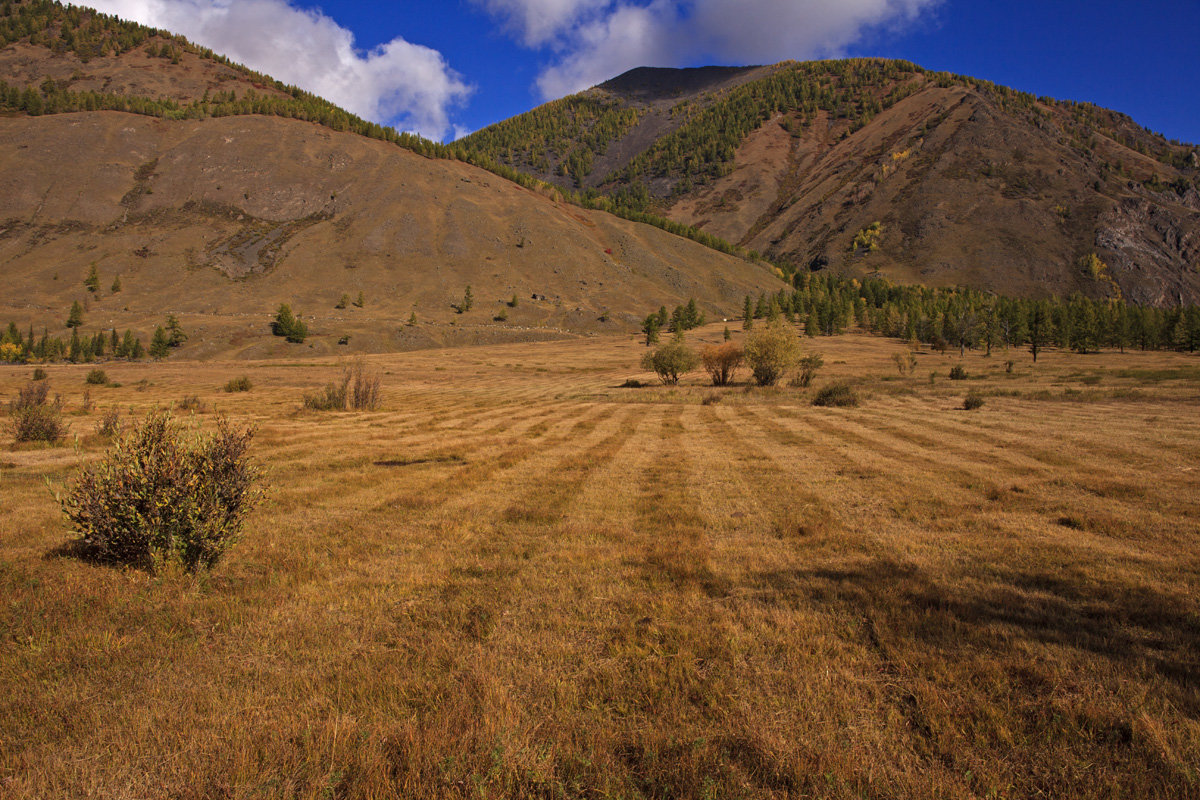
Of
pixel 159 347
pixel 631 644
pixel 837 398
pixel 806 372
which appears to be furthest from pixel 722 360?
pixel 159 347

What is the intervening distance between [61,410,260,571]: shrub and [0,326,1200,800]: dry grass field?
542 millimetres

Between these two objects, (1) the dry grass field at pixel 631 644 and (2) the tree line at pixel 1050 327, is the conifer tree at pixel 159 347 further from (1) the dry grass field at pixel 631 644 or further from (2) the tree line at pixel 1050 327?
(2) the tree line at pixel 1050 327

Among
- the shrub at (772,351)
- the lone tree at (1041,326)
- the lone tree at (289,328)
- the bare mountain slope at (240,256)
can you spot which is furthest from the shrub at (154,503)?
the lone tree at (1041,326)

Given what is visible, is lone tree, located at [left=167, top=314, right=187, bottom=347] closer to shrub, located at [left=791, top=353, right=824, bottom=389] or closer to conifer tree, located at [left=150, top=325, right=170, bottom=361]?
conifer tree, located at [left=150, top=325, right=170, bottom=361]

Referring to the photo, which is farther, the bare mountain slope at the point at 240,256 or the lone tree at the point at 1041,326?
the bare mountain slope at the point at 240,256

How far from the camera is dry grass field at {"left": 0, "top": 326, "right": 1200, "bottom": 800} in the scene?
4145mm

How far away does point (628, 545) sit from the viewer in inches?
398

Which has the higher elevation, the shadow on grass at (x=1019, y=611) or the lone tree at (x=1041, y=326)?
the lone tree at (x=1041, y=326)

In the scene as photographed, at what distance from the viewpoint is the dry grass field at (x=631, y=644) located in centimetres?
414

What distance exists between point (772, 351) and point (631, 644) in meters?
53.1

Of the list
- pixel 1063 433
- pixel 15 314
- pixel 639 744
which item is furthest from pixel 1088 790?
pixel 15 314

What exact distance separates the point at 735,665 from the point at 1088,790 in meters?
2.87

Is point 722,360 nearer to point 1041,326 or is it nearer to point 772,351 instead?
point 772,351

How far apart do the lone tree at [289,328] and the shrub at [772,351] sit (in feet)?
371
